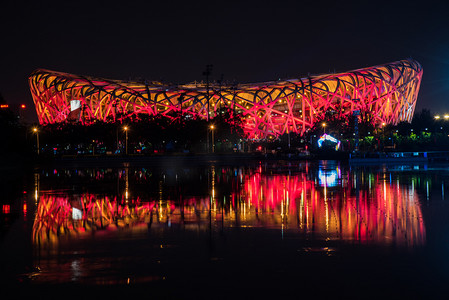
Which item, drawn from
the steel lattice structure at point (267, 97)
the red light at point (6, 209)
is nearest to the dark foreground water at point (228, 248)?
the red light at point (6, 209)

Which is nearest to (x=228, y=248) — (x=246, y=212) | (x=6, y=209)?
(x=246, y=212)

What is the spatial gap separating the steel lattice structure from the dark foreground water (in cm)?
8834

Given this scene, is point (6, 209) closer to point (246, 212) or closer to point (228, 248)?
point (246, 212)

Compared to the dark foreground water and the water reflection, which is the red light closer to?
the dark foreground water

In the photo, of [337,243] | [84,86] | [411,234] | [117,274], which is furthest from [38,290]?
[84,86]

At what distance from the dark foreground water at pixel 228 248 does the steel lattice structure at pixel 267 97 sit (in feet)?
290

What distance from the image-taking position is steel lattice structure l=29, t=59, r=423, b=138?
336ft

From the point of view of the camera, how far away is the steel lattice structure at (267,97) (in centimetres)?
10244

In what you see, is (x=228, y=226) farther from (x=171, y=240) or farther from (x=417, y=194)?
(x=417, y=194)

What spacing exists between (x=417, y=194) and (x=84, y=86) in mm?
95818

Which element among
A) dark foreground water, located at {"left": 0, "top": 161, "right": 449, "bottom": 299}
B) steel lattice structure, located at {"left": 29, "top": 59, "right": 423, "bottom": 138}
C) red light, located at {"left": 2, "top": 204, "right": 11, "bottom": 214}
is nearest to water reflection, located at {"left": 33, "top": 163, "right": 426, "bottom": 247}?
dark foreground water, located at {"left": 0, "top": 161, "right": 449, "bottom": 299}

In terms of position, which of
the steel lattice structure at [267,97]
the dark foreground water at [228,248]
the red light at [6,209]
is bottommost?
the dark foreground water at [228,248]

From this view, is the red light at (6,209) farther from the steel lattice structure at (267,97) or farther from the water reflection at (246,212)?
the steel lattice structure at (267,97)

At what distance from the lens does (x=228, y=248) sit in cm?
809
